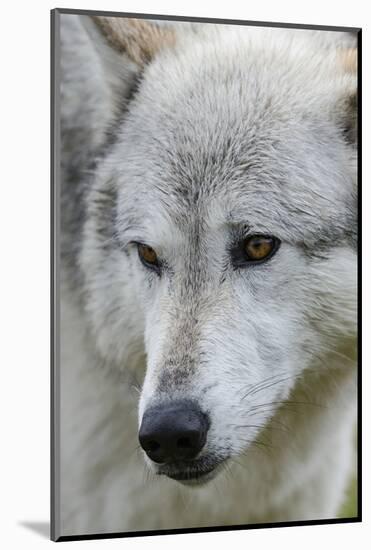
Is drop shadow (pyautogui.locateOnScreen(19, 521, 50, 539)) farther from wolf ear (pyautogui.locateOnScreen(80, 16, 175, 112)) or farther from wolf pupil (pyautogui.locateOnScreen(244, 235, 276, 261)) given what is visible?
wolf ear (pyautogui.locateOnScreen(80, 16, 175, 112))

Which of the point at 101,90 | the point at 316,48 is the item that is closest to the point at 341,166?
the point at 316,48

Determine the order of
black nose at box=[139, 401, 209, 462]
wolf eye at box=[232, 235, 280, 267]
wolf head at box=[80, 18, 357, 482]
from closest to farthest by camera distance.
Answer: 1. black nose at box=[139, 401, 209, 462]
2. wolf head at box=[80, 18, 357, 482]
3. wolf eye at box=[232, 235, 280, 267]

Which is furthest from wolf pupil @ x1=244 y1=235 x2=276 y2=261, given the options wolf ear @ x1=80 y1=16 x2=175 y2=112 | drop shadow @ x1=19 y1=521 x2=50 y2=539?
drop shadow @ x1=19 y1=521 x2=50 y2=539

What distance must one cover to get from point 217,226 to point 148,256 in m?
0.33

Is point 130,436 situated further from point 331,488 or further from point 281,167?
point 281,167

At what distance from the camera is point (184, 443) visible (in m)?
3.37

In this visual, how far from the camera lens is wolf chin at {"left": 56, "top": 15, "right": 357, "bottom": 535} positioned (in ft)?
11.5

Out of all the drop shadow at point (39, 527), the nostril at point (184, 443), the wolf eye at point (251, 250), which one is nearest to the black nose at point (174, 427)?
the nostril at point (184, 443)

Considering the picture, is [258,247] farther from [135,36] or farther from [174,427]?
[135,36]

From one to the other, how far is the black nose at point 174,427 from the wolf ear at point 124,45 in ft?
4.70

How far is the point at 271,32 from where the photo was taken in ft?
13.8

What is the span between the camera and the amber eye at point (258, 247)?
11.9ft

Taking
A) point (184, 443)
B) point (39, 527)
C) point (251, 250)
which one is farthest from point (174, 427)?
point (39, 527)

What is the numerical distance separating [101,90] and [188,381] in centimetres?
151
